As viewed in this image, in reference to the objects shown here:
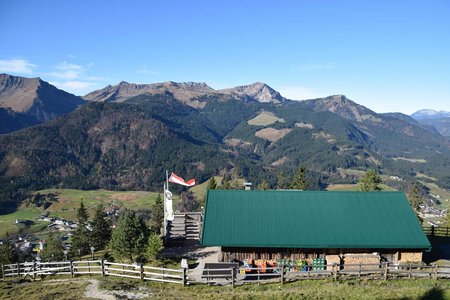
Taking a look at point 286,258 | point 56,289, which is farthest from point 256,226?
point 56,289

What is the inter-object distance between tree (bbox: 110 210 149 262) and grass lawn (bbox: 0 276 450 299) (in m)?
3.77

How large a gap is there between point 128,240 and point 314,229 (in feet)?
50.3

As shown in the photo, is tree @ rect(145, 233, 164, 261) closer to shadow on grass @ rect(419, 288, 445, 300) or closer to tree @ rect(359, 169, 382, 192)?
shadow on grass @ rect(419, 288, 445, 300)

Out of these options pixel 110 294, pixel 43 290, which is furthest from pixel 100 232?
pixel 110 294

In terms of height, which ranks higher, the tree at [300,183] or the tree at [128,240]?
the tree at [300,183]

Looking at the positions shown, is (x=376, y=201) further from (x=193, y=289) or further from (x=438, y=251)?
(x=193, y=289)

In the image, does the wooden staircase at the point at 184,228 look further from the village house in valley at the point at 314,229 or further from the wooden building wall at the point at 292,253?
the wooden building wall at the point at 292,253

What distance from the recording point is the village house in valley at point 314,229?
27.9 m

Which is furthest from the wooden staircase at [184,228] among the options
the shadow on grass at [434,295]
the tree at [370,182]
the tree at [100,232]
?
the tree at [370,182]

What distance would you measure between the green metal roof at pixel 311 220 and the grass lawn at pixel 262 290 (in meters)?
3.68

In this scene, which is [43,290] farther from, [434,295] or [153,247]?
[434,295]

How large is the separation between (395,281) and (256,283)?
9795 millimetres

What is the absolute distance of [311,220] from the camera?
96.9 feet

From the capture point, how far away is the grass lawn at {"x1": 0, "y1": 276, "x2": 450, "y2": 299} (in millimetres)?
22359
